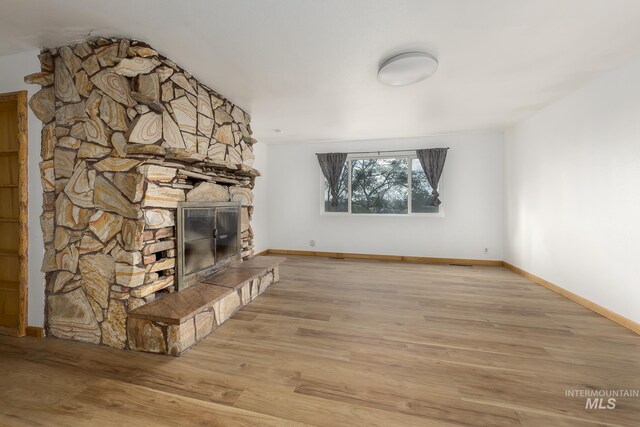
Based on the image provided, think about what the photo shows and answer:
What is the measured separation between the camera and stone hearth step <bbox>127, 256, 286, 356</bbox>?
1.84 meters

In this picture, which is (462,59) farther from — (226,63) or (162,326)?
(162,326)

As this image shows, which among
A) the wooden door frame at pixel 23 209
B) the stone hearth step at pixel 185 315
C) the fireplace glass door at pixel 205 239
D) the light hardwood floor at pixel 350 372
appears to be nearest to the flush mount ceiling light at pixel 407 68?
the fireplace glass door at pixel 205 239

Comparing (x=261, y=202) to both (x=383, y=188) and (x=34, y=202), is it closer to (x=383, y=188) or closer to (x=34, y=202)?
(x=383, y=188)

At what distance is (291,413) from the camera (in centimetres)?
134

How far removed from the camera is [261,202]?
214 inches

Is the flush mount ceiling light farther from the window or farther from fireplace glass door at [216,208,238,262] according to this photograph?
the window

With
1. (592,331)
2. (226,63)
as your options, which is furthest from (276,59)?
(592,331)

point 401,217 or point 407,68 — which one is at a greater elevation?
point 407,68

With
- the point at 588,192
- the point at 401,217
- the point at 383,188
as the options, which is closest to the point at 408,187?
the point at 383,188

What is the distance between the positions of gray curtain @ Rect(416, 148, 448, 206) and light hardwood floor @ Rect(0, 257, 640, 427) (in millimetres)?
2537

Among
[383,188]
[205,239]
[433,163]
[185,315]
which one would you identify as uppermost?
[433,163]

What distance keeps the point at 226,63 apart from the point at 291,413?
266 cm

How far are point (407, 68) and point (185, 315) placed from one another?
264 cm
